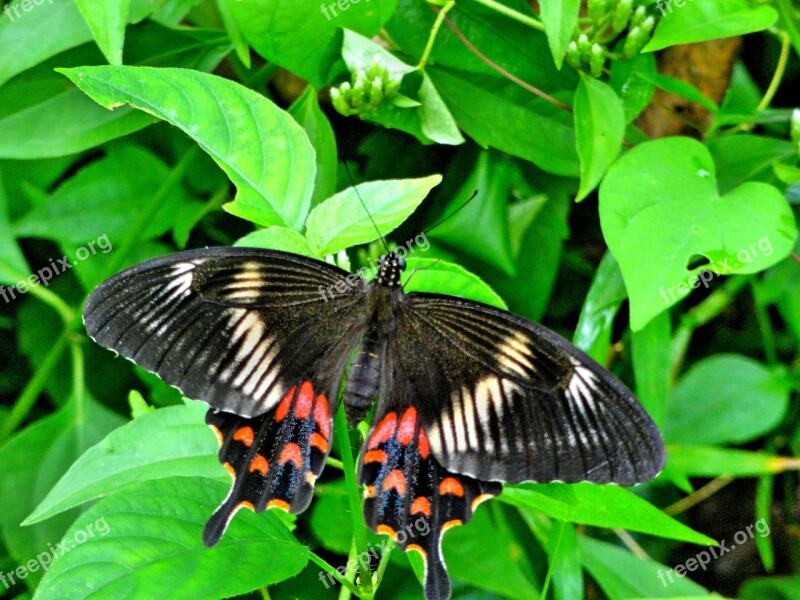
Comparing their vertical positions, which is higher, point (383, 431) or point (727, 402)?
point (383, 431)

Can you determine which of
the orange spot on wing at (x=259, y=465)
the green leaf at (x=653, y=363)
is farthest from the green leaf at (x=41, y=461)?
the green leaf at (x=653, y=363)

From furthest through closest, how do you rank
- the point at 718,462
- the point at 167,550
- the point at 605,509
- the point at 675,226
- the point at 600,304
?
the point at 718,462, the point at 600,304, the point at 675,226, the point at 605,509, the point at 167,550

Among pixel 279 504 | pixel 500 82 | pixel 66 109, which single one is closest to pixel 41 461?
pixel 66 109

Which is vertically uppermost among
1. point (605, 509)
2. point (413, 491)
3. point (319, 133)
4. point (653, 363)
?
point (319, 133)

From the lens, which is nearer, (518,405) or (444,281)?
(518,405)

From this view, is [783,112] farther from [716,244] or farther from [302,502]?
[302,502]

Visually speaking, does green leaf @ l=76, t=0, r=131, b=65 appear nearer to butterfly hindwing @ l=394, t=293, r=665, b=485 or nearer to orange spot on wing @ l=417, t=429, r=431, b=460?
butterfly hindwing @ l=394, t=293, r=665, b=485

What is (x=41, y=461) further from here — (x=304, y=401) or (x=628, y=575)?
(x=628, y=575)
